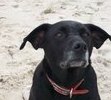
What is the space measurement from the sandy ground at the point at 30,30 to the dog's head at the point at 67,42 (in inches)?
40.6

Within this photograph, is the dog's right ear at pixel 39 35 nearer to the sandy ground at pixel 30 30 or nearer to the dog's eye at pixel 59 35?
the dog's eye at pixel 59 35

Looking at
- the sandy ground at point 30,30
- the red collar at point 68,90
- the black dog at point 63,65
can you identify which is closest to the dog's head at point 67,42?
the black dog at point 63,65

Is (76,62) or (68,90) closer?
(76,62)

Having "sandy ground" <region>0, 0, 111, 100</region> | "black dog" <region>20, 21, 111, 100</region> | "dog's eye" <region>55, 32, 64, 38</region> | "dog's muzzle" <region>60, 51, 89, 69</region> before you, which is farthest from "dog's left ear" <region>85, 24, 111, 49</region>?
"sandy ground" <region>0, 0, 111, 100</region>

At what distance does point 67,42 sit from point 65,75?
0.35 meters

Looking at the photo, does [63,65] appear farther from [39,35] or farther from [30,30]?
[30,30]

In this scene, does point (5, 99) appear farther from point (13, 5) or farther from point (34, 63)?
point (13, 5)

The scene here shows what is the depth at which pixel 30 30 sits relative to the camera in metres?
6.56

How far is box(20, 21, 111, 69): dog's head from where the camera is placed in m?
3.92

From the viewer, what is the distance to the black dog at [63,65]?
4078 mm

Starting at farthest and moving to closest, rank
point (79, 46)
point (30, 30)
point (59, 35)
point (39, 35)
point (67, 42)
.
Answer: point (30, 30), point (39, 35), point (59, 35), point (67, 42), point (79, 46)

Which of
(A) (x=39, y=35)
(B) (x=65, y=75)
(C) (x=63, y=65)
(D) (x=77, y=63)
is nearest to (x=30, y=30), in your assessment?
(A) (x=39, y=35)

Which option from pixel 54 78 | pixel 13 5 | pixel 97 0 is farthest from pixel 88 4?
pixel 54 78

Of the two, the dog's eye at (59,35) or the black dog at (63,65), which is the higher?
the dog's eye at (59,35)
